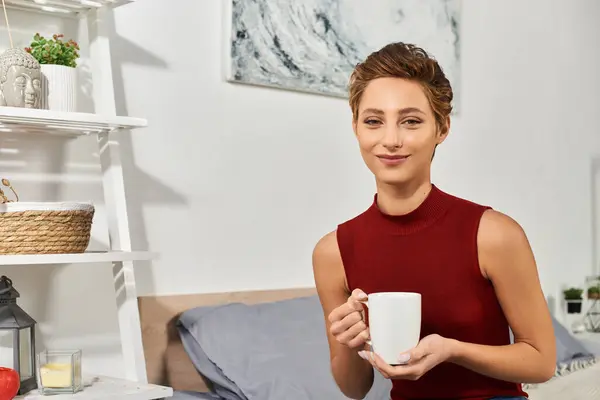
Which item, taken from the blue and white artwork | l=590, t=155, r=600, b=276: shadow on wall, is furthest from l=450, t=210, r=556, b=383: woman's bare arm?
l=590, t=155, r=600, b=276: shadow on wall

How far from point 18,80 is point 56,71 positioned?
0.11 m

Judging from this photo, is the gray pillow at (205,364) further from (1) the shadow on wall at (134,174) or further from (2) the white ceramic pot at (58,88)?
(2) the white ceramic pot at (58,88)

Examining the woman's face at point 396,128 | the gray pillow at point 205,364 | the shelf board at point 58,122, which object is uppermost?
the shelf board at point 58,122

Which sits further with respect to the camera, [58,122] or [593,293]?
[593,293]

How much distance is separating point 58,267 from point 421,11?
1.45 meters

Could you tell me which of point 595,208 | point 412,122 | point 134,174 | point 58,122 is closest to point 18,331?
point 58,122

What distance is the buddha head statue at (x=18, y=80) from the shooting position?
5.23 ft

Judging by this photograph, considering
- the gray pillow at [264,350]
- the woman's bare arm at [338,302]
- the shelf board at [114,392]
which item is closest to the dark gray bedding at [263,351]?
the gray pillow at [264,350]

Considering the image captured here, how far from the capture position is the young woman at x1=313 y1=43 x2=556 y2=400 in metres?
0.97

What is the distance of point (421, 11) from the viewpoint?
106 inches

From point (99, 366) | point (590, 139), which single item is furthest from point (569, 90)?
point (99, 366)

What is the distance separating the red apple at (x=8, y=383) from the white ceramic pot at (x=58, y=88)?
513 millimetres

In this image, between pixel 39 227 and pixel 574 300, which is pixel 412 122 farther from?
pixel 574 300

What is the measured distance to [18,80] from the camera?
1.59m
